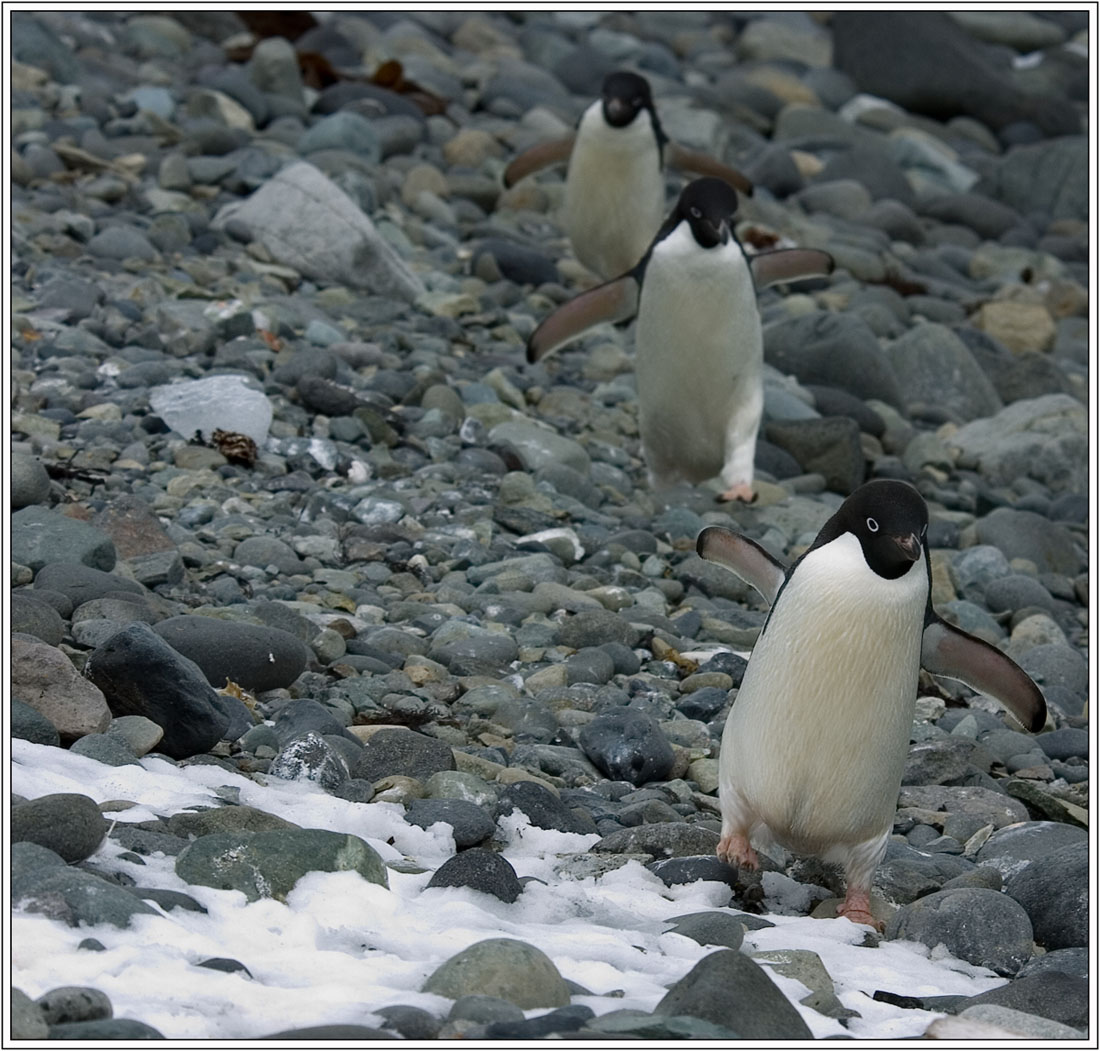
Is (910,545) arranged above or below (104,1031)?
above

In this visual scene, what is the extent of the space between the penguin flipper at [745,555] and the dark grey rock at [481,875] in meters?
1.05

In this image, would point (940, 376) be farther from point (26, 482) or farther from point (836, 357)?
point (26, 482)

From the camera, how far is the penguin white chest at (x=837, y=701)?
12.2 ft

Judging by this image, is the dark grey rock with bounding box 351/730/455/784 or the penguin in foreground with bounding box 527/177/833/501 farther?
the penguin in foreground with bounding box 527/177/833/501

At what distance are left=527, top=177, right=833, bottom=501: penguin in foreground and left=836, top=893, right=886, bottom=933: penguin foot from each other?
303cm

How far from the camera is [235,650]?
171 inches

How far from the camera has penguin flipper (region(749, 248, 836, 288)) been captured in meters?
7.19

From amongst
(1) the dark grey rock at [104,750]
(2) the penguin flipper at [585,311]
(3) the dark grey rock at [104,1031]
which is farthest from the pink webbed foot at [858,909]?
(2) the penguin flipper at [585,311]

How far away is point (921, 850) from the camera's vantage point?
428 cm

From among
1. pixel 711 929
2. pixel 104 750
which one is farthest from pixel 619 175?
pixel 711 929

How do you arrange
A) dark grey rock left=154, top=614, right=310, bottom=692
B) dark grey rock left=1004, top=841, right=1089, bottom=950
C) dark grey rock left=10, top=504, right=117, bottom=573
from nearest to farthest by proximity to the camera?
dark grey rock left=1004, top=841, right=1089, bottom=950 → dark grey rock left=154, top=614, right=310, bottom=692 → dark grey rock left=10, top=504, right=117, bottom=573

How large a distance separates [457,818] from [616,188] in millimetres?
5757

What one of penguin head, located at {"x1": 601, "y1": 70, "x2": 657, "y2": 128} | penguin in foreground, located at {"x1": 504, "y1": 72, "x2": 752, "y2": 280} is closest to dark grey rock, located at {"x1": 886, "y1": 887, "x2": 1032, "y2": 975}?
penguin in foreground, located at {"x1": 504, "y1": 72, "x2": 752, "y2": 280}

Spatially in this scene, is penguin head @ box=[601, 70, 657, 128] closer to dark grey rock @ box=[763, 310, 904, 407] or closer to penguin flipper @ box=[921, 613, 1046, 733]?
dark grey rock @ box=[763, 310, 904, 407]
